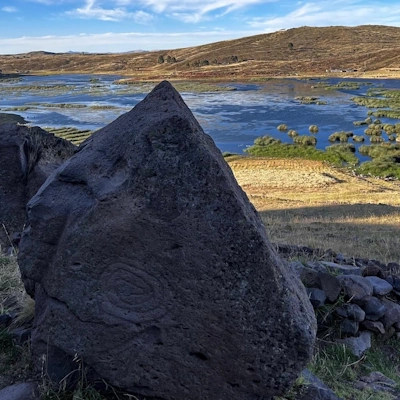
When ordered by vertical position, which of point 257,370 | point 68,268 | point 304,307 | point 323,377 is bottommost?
point 323,377

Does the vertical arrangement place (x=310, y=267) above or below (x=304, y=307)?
below

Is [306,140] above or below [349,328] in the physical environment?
below

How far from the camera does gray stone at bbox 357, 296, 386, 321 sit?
19.9ft

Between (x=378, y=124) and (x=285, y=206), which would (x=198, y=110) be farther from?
(x=285, y=206)

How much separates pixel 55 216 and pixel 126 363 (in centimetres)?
125

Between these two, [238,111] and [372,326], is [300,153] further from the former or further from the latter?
[372,326]

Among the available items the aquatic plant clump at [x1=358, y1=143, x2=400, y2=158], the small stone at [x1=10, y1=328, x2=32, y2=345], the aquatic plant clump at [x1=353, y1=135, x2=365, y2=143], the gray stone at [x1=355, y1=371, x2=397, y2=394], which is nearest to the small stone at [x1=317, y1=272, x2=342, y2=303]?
Result: the gray stone at [x1=355, y1=371, x2=397, y2=394]

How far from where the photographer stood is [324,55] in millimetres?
163750

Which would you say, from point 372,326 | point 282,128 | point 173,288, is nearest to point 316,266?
point 372,326

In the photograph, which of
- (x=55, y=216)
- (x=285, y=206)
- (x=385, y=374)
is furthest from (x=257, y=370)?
(x=285, y=206)

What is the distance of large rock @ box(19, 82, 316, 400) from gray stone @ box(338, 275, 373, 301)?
7.64 ft

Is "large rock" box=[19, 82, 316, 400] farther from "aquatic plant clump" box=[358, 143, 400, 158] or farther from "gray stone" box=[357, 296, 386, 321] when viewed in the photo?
"aquatic plant clump" box=[358, 143, 400, 158]

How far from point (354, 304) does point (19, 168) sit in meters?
6.63

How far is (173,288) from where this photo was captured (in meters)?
3.65
